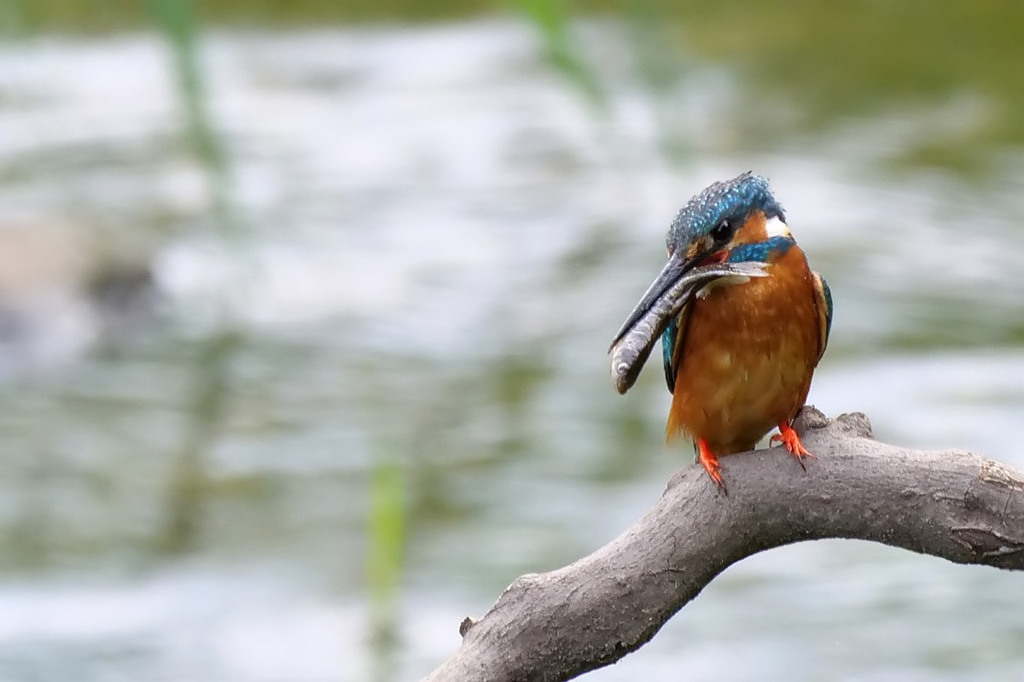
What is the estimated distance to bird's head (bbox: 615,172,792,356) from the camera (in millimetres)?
1534

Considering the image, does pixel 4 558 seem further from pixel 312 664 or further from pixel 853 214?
pixel 853 214

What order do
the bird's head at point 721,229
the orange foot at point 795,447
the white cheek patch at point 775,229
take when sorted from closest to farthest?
the orange foot at point 795,447
the bird's head at point 721,229
the white cheek patch at point 775,229

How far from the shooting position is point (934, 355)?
628 centimetres

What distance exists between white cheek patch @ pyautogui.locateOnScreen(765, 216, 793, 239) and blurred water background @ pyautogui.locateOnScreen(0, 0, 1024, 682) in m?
0.33

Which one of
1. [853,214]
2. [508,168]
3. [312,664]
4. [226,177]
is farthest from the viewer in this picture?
[508,168]

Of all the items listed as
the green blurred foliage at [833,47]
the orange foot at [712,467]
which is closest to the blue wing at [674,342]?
the orange foot at [712,467]

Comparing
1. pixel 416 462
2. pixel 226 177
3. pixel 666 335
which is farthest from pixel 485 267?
pixel 226 177

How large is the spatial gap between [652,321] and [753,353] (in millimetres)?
337

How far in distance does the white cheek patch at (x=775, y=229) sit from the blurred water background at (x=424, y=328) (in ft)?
1.10

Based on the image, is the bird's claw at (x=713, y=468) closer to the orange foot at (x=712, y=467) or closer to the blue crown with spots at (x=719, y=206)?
the orange foot at (x=712, y=467)

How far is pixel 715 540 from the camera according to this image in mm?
1330

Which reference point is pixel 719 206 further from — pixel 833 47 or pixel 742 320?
→ pixel 833 47

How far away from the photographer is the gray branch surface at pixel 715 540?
4.13 feet

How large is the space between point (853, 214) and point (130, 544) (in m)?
4.44
